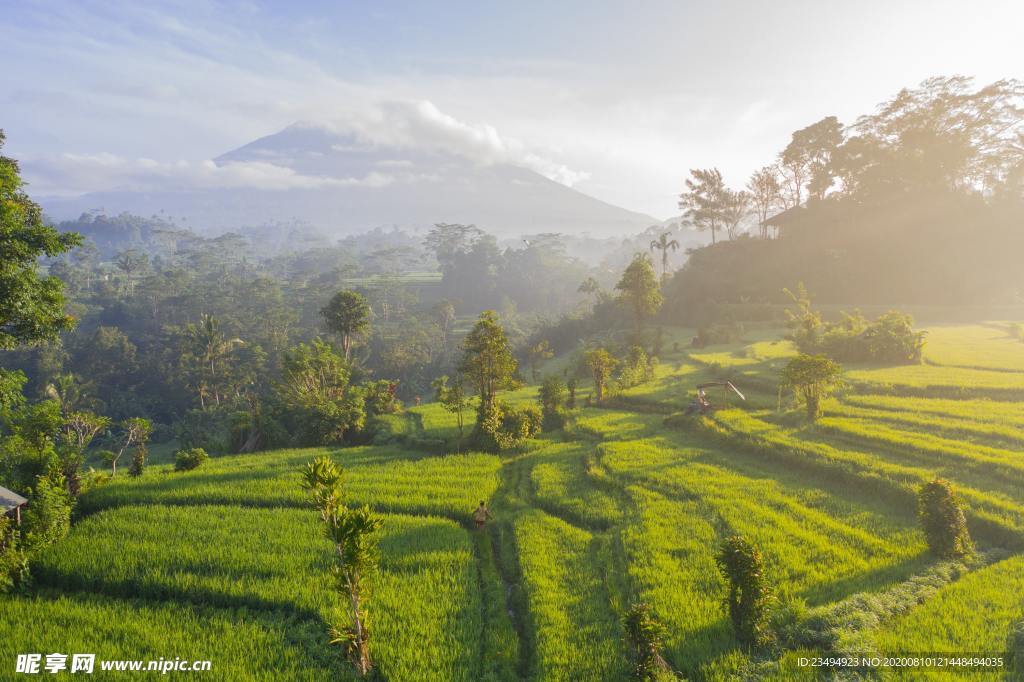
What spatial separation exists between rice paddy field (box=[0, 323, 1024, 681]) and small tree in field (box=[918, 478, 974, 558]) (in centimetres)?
37

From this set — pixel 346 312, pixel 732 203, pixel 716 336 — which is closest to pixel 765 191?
pixel 732 203

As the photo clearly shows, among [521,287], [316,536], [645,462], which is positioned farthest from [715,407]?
[521,287]

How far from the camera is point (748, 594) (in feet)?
27.7

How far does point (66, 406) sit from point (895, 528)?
4476 cm

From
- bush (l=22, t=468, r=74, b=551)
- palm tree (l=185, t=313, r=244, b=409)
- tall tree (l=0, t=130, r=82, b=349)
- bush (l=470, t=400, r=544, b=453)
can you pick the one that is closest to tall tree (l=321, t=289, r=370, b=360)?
bush (l=470, t=400, r=544, b=453)

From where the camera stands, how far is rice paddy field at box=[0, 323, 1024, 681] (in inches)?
330

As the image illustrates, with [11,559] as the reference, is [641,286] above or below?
above

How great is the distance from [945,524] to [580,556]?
8230 mm

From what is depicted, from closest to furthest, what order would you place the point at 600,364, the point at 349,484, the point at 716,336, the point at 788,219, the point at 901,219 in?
the point at 349,484
the point at 600,364
the point at 716,336
the point at 901,219
the point at 788,219

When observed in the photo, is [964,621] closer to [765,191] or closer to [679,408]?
[679,408]

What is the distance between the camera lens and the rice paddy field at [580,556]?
27.5 feet

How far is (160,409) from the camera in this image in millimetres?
50969

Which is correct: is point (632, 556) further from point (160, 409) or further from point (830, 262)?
point (160, 409)

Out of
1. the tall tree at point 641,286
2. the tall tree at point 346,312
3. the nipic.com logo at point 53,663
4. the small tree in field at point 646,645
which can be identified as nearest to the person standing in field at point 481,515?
the small tree in field at point 646,645
